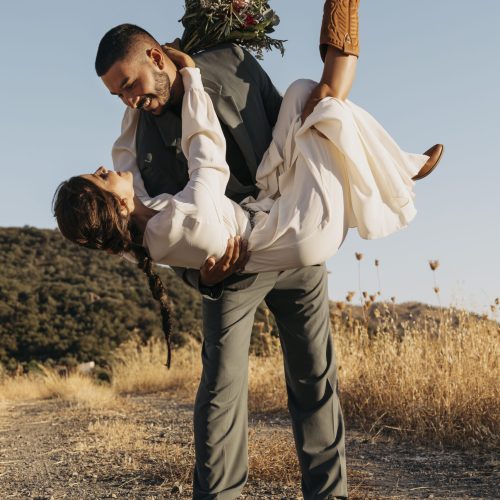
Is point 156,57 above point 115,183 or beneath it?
above

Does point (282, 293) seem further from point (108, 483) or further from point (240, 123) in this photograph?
point (108, 483)

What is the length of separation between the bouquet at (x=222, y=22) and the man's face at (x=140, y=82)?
47 cm

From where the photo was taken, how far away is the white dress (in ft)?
9.75

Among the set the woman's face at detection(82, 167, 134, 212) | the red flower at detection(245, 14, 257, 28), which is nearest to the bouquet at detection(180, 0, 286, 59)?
the red flower at detection(245, 14, 257, 28)

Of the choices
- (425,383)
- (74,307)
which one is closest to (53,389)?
(425,383)

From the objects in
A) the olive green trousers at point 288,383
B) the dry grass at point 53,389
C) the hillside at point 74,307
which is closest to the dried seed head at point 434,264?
the olive green trousers at point 288,383

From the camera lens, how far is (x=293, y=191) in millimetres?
3219

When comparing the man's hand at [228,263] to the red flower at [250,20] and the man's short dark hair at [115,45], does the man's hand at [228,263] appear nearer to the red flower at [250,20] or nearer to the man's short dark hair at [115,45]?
the man's short dark hair at [115,45]

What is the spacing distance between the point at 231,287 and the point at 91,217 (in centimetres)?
73

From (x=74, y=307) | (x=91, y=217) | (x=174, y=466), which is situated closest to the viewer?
(x=91, y=217)

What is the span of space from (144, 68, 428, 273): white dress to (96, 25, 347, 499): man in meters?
0.11

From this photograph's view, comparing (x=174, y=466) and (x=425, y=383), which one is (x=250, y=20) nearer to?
(x=174, y=466)

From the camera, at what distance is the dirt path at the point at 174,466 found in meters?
4.48

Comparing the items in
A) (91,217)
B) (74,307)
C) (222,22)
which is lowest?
(74,307)
